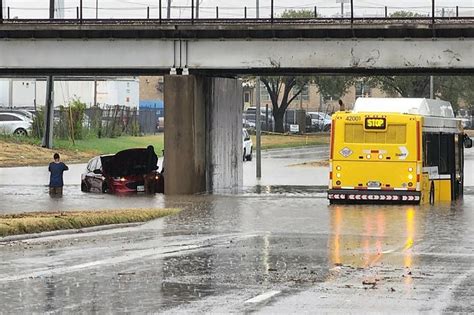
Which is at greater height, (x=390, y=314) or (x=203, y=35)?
(x=203, y=35)

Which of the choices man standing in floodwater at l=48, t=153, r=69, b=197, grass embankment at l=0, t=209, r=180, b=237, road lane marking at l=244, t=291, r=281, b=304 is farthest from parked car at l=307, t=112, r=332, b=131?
road lane marking at l=244, t=291, r=281, b=304

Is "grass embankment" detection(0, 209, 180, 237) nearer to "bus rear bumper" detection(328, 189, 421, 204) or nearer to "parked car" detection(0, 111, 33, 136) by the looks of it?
"bus rear bumper" detection(328, 189, 421, 204)

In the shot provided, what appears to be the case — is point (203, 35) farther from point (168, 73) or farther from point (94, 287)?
point (94, 287)

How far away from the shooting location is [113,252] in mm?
18844

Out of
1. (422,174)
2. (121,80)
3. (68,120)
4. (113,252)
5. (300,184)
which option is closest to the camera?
(113,252)

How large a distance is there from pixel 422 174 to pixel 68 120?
1580 inches

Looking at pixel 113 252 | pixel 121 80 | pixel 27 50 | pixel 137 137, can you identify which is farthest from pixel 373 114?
pixel 121 80

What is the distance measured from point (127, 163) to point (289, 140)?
168 feet

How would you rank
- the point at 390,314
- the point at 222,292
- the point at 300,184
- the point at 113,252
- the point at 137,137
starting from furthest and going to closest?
1. the point at 137,137
2. the point at 300,184
3. the point at 113,252
4. the point at 222,292
5. the point at 390,314

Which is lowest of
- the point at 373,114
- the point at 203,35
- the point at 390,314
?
the point at 390,314

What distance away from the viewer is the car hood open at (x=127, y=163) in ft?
134

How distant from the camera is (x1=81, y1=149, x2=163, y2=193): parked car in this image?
40.0 meters

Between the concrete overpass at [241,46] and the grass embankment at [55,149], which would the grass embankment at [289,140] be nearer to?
the grass embankment at [55,149]

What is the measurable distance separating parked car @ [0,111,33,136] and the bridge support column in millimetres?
29949
